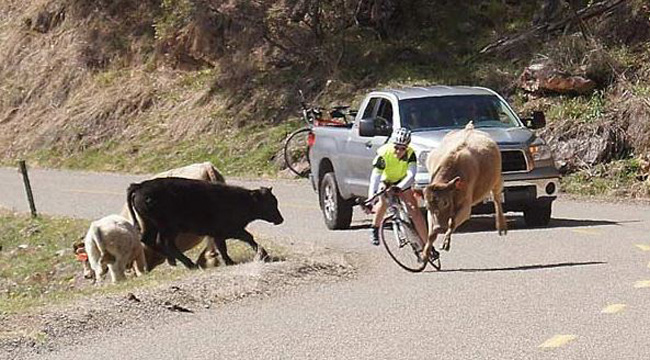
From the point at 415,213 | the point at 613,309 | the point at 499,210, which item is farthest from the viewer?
the point at 499,210

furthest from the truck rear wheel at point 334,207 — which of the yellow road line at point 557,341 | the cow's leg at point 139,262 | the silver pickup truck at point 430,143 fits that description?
the yellow road line at point 557,341

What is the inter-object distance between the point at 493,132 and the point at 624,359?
8.44m

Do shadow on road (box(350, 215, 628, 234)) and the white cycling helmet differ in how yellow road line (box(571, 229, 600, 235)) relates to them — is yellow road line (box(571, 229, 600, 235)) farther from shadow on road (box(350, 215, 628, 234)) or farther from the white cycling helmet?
the white cycling helmet

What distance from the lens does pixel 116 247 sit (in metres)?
15.7

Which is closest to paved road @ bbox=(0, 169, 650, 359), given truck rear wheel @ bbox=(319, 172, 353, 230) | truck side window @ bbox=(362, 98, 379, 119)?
truck rear wheel @ bbox=(319, 172, 353, 230)

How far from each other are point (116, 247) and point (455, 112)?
16.8 ft

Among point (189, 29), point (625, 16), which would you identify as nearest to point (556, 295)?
point (625, 16)

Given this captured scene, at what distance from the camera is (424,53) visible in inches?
1256

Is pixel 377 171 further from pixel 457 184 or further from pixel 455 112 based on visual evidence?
pixel 455 112

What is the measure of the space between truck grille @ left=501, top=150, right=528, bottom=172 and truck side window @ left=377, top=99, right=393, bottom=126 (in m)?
1.82

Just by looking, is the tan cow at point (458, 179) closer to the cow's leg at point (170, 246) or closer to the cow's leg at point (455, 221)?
the cow's leg at point (455, 221)

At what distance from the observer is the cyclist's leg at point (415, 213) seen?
44.5 feet

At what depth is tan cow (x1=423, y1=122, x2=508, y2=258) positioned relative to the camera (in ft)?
44.1

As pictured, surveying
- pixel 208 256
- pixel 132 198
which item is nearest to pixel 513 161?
pixel 208 256
